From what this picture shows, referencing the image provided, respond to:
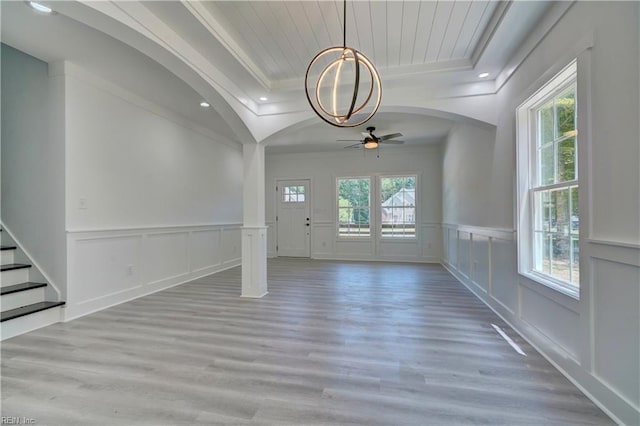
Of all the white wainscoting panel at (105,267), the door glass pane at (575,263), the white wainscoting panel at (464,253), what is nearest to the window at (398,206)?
the white wainscoting panel at (464,253)

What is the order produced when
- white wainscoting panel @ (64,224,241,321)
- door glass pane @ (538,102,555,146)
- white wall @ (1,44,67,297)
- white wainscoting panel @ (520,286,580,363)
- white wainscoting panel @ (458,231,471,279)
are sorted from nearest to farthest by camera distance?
white wainscoting panel @ (520,286,580,363) < door glass pane @ (538,102,555,146) < white wall @ (1,44,67,297) < white wainscoting panel @ (64,224,241,321) < white wainscoting panel @ (458,231,471,279)

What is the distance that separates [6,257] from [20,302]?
0.65m

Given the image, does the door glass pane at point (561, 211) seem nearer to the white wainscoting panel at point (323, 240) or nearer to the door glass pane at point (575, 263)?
the door glass pane at point (575, 263)

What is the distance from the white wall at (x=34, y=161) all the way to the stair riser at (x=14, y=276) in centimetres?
18

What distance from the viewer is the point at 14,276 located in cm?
305

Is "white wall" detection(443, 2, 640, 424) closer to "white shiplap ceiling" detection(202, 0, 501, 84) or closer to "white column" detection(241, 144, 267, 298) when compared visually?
"white shiplap ceiling" detection(202, 0, 501, 84)

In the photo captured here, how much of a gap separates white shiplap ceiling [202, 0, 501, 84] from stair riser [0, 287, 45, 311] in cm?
324

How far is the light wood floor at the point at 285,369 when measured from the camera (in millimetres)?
1638

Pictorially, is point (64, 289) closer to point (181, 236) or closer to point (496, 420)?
point (181, 236)

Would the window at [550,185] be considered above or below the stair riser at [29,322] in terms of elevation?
above

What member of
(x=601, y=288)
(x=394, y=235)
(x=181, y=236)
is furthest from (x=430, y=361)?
(x=394, y=235)

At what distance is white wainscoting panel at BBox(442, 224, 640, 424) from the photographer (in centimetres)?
148

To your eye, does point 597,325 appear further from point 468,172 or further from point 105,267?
point 105,267

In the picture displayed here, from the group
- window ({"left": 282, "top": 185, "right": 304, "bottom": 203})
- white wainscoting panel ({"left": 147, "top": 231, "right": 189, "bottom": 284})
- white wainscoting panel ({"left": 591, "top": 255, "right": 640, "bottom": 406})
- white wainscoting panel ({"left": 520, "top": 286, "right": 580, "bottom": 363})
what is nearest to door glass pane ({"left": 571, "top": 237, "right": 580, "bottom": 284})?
white wainscoting panel ({"left": 520, "top": 286, "right": 580, "bottom": 363})
